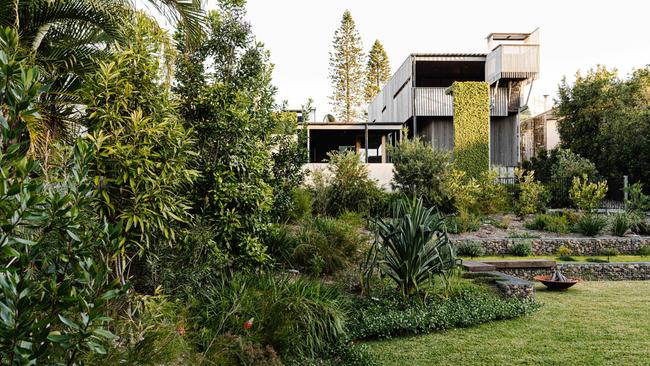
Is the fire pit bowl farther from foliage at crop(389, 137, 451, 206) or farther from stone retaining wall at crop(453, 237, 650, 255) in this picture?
foliage at crop(389, 137, 451, 206)

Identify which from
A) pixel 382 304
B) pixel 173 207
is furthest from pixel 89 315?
pixel 382 304

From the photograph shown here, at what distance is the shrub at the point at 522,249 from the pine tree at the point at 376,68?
2531 centimetres

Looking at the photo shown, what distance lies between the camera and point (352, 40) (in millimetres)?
35000

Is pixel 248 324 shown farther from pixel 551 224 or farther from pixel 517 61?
pixel 517 61

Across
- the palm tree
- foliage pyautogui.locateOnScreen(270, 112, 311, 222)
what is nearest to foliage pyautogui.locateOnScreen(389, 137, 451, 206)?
foliage pyautogui.locateOnScreen(270, 112, 311, 222)

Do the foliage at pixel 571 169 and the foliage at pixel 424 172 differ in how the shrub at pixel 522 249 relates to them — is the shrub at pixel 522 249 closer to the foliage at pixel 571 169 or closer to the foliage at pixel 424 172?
the foliage at pixel 424 172

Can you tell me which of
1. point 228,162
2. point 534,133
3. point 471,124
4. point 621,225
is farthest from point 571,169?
point 228,162

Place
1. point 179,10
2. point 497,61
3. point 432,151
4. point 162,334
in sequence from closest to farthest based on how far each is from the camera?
point 162,334 → point 179,10 → point 432,151 → point 497,61

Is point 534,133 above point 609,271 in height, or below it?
above

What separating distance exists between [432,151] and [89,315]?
583 inches

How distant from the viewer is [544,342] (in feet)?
17.1

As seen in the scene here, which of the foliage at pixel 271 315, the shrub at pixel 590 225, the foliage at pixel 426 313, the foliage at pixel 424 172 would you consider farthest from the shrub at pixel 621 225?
the foliage at pixel 271 315

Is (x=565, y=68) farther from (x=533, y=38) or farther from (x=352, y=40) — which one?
(x=352, y=40)

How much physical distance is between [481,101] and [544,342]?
17.8 meters
